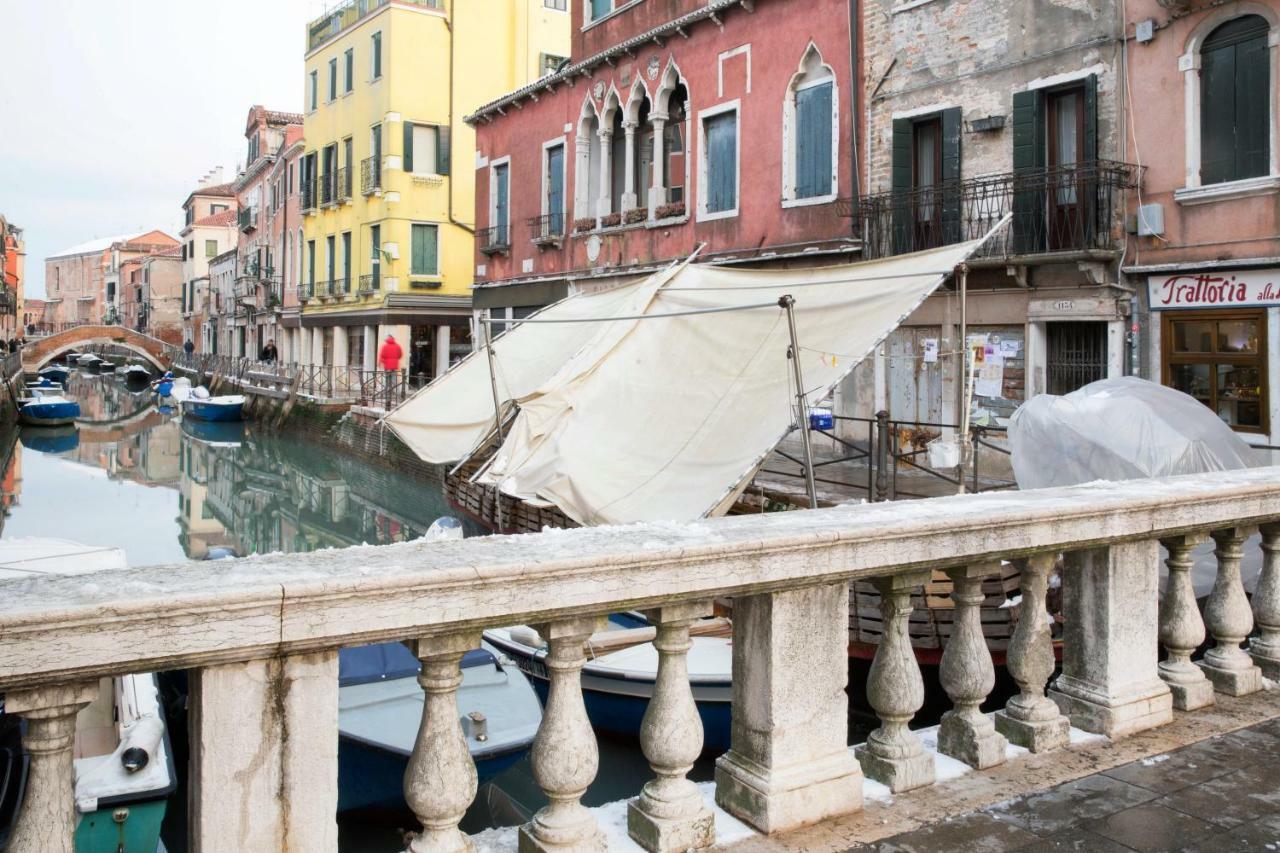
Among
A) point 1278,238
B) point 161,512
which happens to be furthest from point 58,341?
point 1278,238

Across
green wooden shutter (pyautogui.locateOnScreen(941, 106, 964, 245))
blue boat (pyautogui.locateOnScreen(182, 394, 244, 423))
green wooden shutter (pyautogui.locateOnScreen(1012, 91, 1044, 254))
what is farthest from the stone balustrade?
blue boat (pyautogui.locateOnScreen(182, 394, 244, 423))

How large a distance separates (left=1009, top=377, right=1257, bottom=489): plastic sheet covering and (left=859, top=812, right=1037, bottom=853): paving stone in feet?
19.4

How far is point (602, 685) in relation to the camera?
823 cm

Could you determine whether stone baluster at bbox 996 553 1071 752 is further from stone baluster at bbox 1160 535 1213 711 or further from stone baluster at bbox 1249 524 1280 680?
stone baluster at bbox 1249 524 1280 680

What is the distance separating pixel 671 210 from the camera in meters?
18.8

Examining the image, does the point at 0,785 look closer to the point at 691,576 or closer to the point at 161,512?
the point at 691,576

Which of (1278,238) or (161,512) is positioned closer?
(1278,238)

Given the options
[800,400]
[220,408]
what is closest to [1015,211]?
[800,400]

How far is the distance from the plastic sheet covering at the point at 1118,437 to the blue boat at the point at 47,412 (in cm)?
3754

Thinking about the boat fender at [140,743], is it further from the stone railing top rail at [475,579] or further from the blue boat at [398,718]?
the stone railing top rail at [475,579]

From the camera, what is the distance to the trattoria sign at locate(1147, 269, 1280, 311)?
10992mm

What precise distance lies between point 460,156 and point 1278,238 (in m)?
25.8

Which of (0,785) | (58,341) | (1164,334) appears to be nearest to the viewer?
(0,785)

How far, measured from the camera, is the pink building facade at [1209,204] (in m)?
11.0
